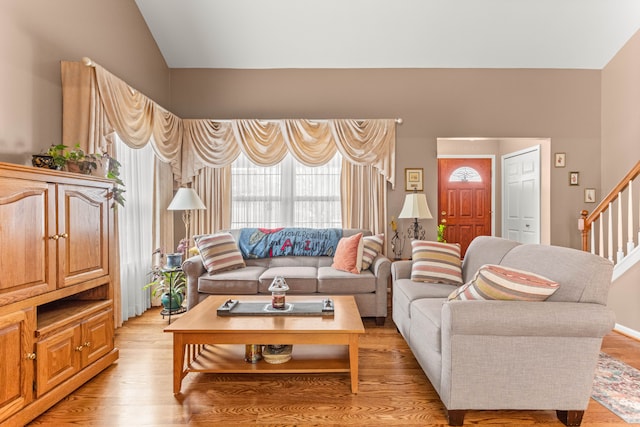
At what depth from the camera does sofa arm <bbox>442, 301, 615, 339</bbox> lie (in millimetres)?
1851

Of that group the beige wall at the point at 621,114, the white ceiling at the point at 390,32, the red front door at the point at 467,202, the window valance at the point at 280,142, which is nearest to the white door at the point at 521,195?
the red front door at the point at 467,202

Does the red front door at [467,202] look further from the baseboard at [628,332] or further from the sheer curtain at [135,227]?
the sheer curtain at [135,227]

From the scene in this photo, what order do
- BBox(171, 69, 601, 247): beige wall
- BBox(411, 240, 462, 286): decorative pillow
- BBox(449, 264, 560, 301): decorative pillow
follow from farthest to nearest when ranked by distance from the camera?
BBox(171, 69, 601, 247): beige wall < BBox(411, 240, 462, 286): decorative pillow < BBox(449, 264, 560, 301): decorative pillow

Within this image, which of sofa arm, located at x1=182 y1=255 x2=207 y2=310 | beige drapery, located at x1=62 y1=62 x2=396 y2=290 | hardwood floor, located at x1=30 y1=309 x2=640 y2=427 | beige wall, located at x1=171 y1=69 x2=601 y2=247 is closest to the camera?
hardwood floor, located at x1=30 y1=309 x2=640 y2=427

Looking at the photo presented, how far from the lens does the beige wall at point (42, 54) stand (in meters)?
2.47

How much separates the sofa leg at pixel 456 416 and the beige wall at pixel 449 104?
10.5 ft

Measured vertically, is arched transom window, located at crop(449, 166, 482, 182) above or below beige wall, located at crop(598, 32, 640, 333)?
below

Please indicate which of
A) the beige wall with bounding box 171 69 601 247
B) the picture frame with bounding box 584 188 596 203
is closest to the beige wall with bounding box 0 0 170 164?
the beige wall with bounding box 171 69 601 247

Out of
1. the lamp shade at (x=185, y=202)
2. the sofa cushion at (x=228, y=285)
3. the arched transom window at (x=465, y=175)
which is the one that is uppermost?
the arched transom window at (x=465, y=175)

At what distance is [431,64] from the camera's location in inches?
187

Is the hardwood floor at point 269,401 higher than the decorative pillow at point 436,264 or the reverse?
the reverse

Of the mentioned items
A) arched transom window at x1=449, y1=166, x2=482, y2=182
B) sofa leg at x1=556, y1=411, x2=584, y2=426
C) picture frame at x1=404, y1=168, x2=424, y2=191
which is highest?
arched transom window at x1=449, y1=166, x2=482, y2=182

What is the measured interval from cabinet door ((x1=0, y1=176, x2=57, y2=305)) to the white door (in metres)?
5.32

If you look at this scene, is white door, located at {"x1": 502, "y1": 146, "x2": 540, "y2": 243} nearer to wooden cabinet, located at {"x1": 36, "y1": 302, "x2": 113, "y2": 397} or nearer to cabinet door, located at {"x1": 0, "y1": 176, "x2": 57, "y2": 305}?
wooden cabinet, located at {"x1": 36, "y1": 302, "x2": 113, "y2": 397}
